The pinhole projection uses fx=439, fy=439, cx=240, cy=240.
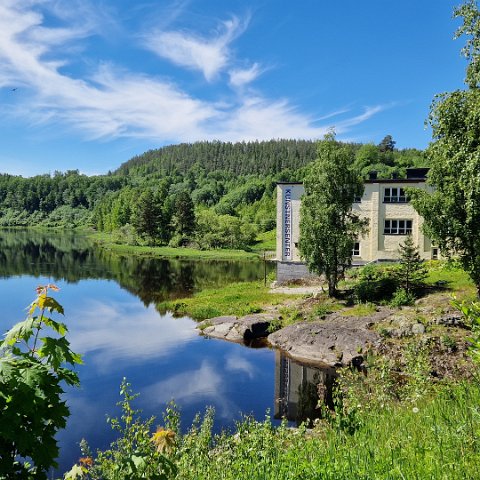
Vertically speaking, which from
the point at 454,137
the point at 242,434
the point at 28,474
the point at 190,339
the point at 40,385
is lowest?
the point at 190,339

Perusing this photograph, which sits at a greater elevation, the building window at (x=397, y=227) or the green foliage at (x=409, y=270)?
the building window at (x=397, y=227)

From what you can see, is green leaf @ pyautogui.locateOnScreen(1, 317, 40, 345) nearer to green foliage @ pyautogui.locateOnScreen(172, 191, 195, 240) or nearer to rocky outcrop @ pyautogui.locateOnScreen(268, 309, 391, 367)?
rocky outcrop @ pyautogui.locateOnScreen(268, 309, 391, 367)

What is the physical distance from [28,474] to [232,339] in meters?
26.7

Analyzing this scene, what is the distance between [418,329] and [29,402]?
24425 mm

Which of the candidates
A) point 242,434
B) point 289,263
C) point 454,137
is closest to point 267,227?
point 289,263

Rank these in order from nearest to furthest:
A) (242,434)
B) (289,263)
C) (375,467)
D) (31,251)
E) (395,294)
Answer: (375,467), (242,434), (395,294), (289,263), (31,251)

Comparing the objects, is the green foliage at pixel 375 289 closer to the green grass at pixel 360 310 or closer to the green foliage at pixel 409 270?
the green foliage at pixel 409 270

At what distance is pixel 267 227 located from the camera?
404ft

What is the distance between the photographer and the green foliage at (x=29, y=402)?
446 centimetres

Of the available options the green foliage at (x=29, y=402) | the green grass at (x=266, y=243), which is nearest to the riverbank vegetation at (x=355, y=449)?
the green foliage at (x=29, y=402)

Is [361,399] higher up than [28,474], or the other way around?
[28,474]

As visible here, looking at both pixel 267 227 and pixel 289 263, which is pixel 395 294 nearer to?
pixel 289 263

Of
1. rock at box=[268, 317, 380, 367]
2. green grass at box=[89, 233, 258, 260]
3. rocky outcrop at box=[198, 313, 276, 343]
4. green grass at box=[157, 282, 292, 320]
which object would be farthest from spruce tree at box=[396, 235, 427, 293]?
green grass at box=[89, 233, 258, 260]

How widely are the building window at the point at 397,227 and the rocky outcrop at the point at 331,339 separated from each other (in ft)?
62.2
